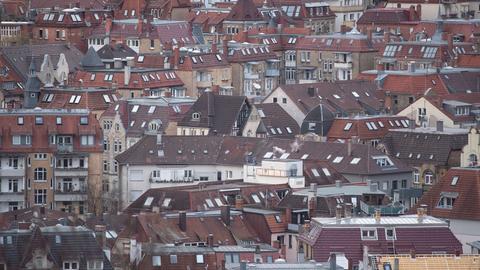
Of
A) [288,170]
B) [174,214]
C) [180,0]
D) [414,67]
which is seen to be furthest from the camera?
[180,0]

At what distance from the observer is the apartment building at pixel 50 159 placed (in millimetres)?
130125

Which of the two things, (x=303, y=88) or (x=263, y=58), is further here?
(x=263, y=58)

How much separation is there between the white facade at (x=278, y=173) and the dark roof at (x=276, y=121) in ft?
46.5

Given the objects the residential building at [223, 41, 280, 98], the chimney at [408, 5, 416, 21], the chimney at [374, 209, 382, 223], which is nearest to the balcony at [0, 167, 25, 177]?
the chimney at [374, 209, 382, 223]

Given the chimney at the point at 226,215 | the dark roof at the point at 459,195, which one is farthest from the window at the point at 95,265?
the dark roof at the point at 459,195

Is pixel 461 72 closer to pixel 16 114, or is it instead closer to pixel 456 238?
pixel 16 114

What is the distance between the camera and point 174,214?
360ft

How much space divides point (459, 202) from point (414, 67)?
50.1m

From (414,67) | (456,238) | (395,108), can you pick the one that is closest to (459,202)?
(456,238)

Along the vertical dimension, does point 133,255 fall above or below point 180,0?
below

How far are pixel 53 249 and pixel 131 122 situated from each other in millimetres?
43676

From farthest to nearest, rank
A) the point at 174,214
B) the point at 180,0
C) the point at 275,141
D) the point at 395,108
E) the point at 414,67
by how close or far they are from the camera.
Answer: the point at 180,0
the point at 414,67
the point at 395,108
the point at 275,141
the point at 174,214

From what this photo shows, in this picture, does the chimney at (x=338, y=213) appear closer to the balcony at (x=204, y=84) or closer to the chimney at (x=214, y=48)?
the balcony at (x=204, y=84)

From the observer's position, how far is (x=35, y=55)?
166750 mm
